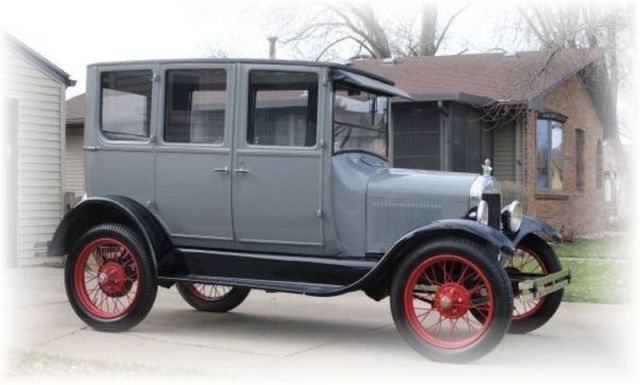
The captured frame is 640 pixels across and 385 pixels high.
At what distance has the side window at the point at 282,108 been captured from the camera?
675 centimetres

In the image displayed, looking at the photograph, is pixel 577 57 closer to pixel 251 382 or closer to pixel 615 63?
pixel 615 63

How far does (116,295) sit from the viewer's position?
7.21 metres

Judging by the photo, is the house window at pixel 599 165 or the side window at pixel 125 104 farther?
the house window at pixel 599 165

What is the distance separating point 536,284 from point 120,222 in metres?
3.55

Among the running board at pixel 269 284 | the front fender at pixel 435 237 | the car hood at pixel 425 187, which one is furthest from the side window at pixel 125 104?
the front fender at pixel 435 237

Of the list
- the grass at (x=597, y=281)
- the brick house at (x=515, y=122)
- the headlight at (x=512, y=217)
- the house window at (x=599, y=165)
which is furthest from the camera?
the house window at (x=599, y=165)

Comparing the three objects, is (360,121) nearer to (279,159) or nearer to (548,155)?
(279,159)

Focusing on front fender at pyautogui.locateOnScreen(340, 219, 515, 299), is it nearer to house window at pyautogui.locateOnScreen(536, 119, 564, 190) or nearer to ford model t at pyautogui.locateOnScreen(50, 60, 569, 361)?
ford model t at pyautogui.locateOnScreen(50, 60, 569, 361)

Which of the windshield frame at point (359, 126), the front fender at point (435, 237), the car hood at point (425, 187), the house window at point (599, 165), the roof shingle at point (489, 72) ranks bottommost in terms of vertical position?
the front fender at point (435, 237)

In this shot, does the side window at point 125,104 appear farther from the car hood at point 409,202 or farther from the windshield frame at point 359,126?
the car hood at point 409,202

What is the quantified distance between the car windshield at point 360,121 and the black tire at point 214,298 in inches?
→ 80.2

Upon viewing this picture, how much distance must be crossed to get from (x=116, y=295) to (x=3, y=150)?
251 inches

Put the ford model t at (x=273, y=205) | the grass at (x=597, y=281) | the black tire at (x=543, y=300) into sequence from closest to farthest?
the ford model t at (x=273, y=205) < the black tire at (x=543, y=300) < the grass at (x=597, y=281)

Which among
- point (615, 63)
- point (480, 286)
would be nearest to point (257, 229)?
point (480, 286)
